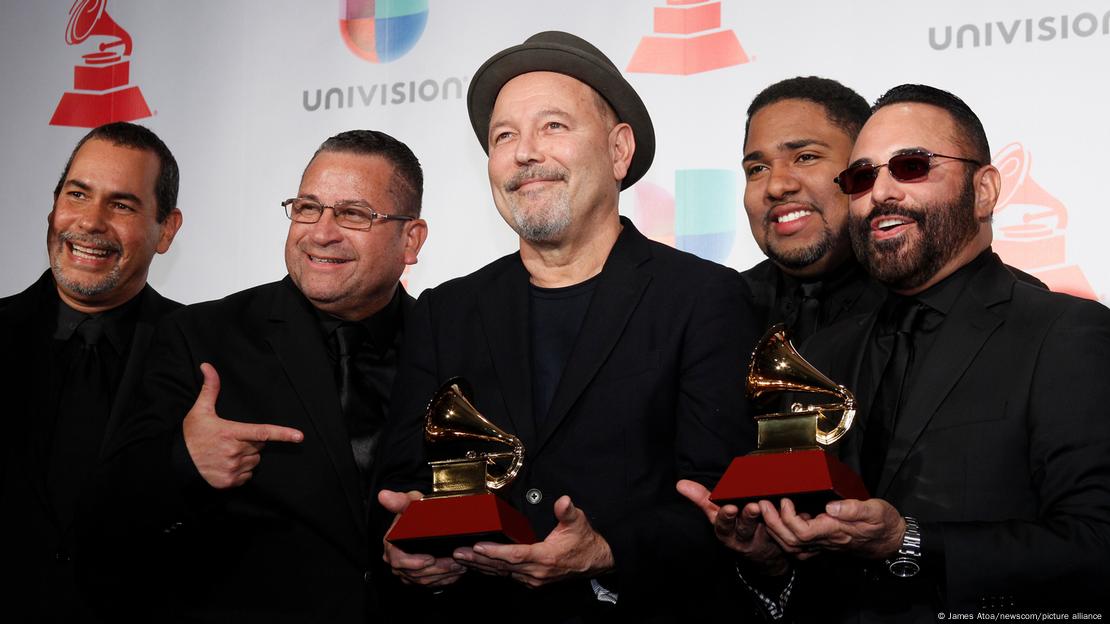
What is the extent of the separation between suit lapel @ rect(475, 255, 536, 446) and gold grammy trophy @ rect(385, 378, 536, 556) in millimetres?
104

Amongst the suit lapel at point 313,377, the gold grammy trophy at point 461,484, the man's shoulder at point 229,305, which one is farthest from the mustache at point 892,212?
the man's shoulder at point 229,305

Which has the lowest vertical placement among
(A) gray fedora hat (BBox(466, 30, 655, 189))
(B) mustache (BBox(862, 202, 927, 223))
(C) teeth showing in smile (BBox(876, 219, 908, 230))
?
(C) teeth showing in smile (BBox(876, 219, 908, 230))

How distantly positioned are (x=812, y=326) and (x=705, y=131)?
1.18m

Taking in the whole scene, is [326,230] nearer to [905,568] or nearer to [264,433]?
[264,433]

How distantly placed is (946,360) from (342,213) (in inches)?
87.4

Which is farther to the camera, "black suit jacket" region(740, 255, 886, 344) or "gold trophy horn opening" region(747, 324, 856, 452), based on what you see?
"black suit jacket" region(740, 255, 886, 344)

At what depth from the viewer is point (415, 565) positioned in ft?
9.93

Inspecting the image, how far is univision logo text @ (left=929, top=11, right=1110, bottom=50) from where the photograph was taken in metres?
4.42

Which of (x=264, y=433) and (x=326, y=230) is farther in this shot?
(x=326, y=230)

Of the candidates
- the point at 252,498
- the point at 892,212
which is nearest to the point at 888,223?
the point at 892,212

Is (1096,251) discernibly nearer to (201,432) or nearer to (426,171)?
(426,171)

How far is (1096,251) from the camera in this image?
14.3ft

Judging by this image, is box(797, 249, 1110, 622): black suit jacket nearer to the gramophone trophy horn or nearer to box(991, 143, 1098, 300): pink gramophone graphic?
box(991, 143, 1098, 300): pink gramophone graphic

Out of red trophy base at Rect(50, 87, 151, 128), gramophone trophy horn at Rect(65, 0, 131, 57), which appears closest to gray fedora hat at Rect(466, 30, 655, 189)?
red trophy base at Rect(50, 87, 151, 128)
